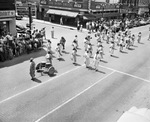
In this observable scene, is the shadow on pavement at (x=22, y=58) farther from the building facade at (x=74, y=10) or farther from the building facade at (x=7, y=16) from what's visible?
the building facade at (x=74, y=10)

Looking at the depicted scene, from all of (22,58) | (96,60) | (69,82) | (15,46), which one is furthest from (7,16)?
(69,82)

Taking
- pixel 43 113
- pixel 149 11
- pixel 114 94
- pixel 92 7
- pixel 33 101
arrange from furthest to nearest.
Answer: pixel 149 11 → pixel 92 7 → pixel 114 94 → pixel 33 101 → pixel 43 113

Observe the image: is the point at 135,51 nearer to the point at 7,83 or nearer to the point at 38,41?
the point at 38,41

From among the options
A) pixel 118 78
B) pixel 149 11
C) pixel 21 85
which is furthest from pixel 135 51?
pixel 149 11

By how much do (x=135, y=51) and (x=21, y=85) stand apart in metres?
14.9

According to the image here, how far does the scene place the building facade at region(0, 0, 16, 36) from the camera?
21.6m

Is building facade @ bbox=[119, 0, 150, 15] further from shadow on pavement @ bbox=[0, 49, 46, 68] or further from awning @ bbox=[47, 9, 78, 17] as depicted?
shadow on pavement @ bbox=[0, 49, 46, 68]

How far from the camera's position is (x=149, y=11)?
61969 millimetres

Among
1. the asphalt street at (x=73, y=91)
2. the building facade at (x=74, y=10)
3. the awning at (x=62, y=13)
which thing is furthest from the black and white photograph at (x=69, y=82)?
the awning at (x=62, y=13)

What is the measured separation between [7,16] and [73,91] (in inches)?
571

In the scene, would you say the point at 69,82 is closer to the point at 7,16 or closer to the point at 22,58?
the point at 22,58

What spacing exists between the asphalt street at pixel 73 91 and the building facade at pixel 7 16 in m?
6.53

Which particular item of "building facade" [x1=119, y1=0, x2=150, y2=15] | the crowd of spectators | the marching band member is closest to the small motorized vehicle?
the marching band member

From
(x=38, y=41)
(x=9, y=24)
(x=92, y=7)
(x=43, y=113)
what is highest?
(x=92, y=7)
